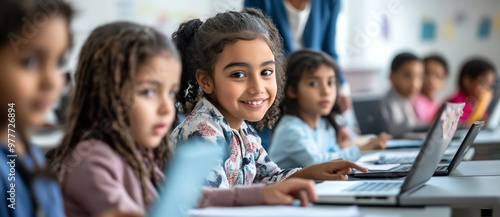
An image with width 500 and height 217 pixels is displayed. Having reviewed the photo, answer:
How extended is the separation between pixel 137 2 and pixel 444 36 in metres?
3.25

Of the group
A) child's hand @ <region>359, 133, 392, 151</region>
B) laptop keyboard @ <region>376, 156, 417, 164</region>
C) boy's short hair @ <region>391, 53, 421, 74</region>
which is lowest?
child's hand @ <region>359, 133, 392, 151</region>

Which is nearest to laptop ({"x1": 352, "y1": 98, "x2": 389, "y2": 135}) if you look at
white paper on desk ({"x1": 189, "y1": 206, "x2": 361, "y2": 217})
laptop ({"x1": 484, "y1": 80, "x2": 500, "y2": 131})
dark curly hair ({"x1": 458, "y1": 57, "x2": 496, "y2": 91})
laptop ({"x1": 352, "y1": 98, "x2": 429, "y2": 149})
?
laptop ({"x1": 352, "y1": 98, "x2": 429, "y2": 149})

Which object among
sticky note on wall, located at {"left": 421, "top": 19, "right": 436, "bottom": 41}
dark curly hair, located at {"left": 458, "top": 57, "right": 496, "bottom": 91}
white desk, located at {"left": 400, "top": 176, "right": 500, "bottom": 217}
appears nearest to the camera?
white desk, located at {"left": 400, "top": 176, "right": 500, "bottom": 217}

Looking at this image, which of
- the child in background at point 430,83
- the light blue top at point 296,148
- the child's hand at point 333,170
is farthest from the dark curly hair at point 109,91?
the child in background at point 430,83

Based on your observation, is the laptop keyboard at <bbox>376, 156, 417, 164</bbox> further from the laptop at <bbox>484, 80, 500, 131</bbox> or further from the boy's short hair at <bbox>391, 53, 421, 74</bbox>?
the boy's short hair at <bbox>391, 53, 421, 74</bbox>

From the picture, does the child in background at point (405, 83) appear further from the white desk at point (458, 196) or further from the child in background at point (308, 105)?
the white desk at point (458, 196)

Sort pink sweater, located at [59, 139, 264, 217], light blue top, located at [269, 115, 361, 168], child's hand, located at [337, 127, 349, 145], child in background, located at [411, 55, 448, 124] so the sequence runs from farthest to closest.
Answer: child in background, located at [411, 55, 448, 124] < child's hand, located at [337, 127, 349, 145] < light blue top, located at [269, 115, 361, 168] < pink sweater, located at [59, 139, 264, 217]

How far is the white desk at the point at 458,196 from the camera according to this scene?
111 centimetres

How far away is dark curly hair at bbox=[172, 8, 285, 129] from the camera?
60.7 inches

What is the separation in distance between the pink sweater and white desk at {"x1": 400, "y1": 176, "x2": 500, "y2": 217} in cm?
50

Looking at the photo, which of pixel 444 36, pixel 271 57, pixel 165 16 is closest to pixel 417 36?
pixel 444 36

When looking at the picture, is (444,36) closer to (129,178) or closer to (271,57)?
(271,57)

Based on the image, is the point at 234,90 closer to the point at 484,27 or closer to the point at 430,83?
the point at 430,83

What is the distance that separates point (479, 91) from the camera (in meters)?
4.16
